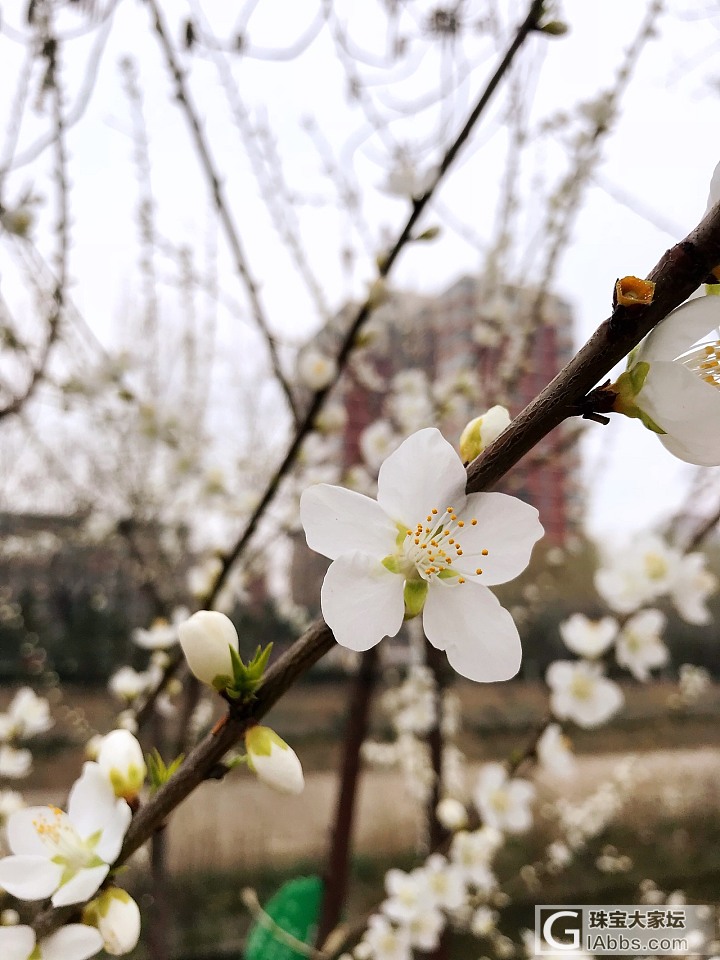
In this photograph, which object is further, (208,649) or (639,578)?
(639,578)

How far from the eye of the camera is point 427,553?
24 centimetres

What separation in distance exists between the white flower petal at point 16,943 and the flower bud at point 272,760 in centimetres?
11

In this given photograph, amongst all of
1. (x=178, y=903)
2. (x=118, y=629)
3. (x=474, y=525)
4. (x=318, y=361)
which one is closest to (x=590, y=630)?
(x=318, y=361)

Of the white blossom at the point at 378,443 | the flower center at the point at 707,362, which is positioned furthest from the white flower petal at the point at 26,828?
the white blossom at the point at 378,443

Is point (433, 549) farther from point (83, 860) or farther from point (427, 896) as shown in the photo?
point (427, 896)

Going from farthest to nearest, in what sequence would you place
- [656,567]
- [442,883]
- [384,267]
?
[442,883] < [656,567] < [384,267]

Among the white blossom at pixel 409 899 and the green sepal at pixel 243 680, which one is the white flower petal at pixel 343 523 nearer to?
the green sepal at pixel 243 680

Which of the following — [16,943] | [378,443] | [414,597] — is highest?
[378,443]

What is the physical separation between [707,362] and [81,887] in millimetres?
313

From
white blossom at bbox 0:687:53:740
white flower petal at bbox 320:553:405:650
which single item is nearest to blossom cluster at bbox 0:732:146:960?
white flower petal at bbox 320:553:405:650

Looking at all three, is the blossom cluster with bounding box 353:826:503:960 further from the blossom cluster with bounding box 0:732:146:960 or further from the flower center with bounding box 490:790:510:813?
the blossom cluster with bounding box 0:732:146:960

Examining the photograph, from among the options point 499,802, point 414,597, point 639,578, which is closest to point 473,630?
point 414,597

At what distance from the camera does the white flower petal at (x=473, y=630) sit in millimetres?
222

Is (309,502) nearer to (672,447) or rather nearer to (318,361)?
(672,447)
